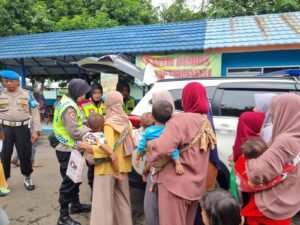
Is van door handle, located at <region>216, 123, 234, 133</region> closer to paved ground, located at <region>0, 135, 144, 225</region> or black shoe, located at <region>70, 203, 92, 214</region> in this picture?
paved ground, located at <region>0, 135, 144, 225</region>

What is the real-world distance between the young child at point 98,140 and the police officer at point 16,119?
73.3 inches

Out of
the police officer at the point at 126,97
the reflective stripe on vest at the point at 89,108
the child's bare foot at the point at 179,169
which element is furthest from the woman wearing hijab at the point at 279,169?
the police officer at the point at 126,97

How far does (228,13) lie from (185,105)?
14645mm

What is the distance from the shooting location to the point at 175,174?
2369 millimetres

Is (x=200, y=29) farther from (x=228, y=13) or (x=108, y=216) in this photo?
(x=228, y=13)

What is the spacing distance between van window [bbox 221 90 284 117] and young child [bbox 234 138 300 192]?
113 cm

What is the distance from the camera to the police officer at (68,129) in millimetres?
3141

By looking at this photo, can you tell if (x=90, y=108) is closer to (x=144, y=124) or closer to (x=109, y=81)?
(x=144, y=124)

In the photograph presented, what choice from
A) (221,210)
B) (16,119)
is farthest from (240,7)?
(221,210)

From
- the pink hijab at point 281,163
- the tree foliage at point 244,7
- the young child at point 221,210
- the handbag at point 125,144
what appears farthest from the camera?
the tree foliage at point 244,7

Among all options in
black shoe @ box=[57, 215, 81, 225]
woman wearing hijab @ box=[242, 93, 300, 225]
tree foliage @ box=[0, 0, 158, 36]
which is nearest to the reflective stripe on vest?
black shoe @ box=[57, 215, 81, 225]

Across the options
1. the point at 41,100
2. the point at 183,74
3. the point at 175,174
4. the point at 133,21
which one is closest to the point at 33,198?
the point at 175,174

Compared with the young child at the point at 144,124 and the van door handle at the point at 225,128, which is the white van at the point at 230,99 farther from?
the young child at the point at 144,124

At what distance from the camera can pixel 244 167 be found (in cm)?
217
